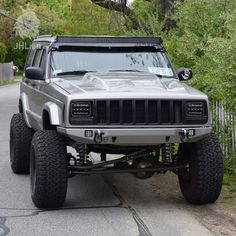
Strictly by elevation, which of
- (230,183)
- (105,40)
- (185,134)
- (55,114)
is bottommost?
(230,183)

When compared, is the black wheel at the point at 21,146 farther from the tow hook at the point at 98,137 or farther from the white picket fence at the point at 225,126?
the tow hook at the point at 98,137

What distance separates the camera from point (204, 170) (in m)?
7.37

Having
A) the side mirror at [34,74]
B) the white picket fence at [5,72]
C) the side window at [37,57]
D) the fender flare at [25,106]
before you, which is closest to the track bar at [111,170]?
the side mirror at [34,74]

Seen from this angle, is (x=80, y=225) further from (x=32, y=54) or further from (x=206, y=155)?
(x=32, y=54)

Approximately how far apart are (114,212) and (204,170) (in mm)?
1163

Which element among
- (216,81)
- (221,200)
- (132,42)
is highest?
(132,42)

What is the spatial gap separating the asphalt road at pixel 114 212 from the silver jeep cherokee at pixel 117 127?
0.28m

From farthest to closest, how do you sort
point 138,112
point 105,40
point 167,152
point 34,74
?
point 105,40
point 34,74
point 167,152
point 138,112

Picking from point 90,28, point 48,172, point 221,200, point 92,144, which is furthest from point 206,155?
point 90,28

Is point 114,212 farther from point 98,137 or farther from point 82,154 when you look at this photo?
point 98,137

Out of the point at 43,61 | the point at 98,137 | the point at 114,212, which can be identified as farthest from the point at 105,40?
the point at 114,212

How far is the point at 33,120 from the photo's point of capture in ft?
29.4

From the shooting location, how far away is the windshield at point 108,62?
8.52 meters

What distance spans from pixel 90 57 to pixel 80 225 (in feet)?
9.07
